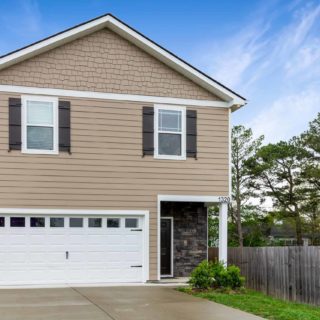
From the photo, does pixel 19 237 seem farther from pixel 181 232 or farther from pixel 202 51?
pixel 202 51

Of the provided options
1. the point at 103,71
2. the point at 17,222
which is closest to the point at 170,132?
the point at 103,71

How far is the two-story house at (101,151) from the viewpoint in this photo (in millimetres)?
15844

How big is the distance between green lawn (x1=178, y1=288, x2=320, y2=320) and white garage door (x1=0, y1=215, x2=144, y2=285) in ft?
7.92

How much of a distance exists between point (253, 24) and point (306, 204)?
21985mm

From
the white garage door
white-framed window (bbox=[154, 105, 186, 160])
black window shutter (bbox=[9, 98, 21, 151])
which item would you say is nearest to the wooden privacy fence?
the white garage door

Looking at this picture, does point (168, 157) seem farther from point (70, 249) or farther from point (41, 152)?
point (70, 249)

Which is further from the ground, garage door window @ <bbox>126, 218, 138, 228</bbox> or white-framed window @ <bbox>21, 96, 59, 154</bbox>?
white-framed window @ <bbox>21, 96, 59, 154</bbox>

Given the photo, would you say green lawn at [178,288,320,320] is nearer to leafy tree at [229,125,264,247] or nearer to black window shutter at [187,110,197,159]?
black window shutter at [187,110,197,159]

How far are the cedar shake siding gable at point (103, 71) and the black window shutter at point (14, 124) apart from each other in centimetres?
60

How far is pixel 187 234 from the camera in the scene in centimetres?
1845

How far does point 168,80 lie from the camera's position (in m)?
17.3

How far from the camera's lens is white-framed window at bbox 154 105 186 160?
55.8 ft

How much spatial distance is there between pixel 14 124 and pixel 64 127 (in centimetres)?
136

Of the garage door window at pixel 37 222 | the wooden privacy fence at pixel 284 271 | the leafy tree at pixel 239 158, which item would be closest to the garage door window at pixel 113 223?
the garage door window at pixel 37 222
